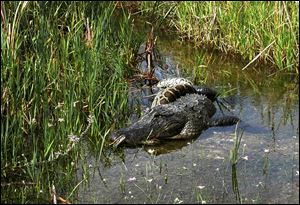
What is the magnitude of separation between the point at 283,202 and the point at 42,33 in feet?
10.2

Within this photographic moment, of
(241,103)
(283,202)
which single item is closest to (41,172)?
(283,202)

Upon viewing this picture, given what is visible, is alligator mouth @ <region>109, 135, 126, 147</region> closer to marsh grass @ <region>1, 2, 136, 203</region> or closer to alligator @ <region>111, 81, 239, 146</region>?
alligator @ <region>111, 81, 239, 146</region>

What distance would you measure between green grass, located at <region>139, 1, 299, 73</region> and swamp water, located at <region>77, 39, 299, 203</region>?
34.9 inches

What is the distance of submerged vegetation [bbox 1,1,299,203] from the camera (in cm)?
484

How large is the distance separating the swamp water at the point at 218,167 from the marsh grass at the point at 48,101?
27 centimetres

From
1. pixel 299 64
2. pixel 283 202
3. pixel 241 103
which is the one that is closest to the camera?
pixel 283 202

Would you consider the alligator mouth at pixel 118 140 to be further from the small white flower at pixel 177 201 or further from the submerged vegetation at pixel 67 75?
the small white flower at pixel 177 201

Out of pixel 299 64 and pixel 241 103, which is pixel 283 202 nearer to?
pixel 241 103

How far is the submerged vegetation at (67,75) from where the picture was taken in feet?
15.9

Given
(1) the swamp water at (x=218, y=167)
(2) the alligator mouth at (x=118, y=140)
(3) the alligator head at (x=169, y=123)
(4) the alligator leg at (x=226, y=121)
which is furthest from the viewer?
(4) the alligator leg at (x=226, y=121)

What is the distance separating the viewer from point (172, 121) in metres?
5.91

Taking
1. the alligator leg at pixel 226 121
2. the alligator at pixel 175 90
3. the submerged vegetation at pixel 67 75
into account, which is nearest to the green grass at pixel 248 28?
the submerged vegetation at pixel 67 75

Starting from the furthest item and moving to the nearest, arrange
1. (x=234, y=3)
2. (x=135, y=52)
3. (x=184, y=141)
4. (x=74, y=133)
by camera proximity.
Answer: (x=234, y=3)
(x=135, y=52)
(x=184, y=141)
(x=74, y=133)

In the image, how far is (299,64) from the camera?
23.9 ft
